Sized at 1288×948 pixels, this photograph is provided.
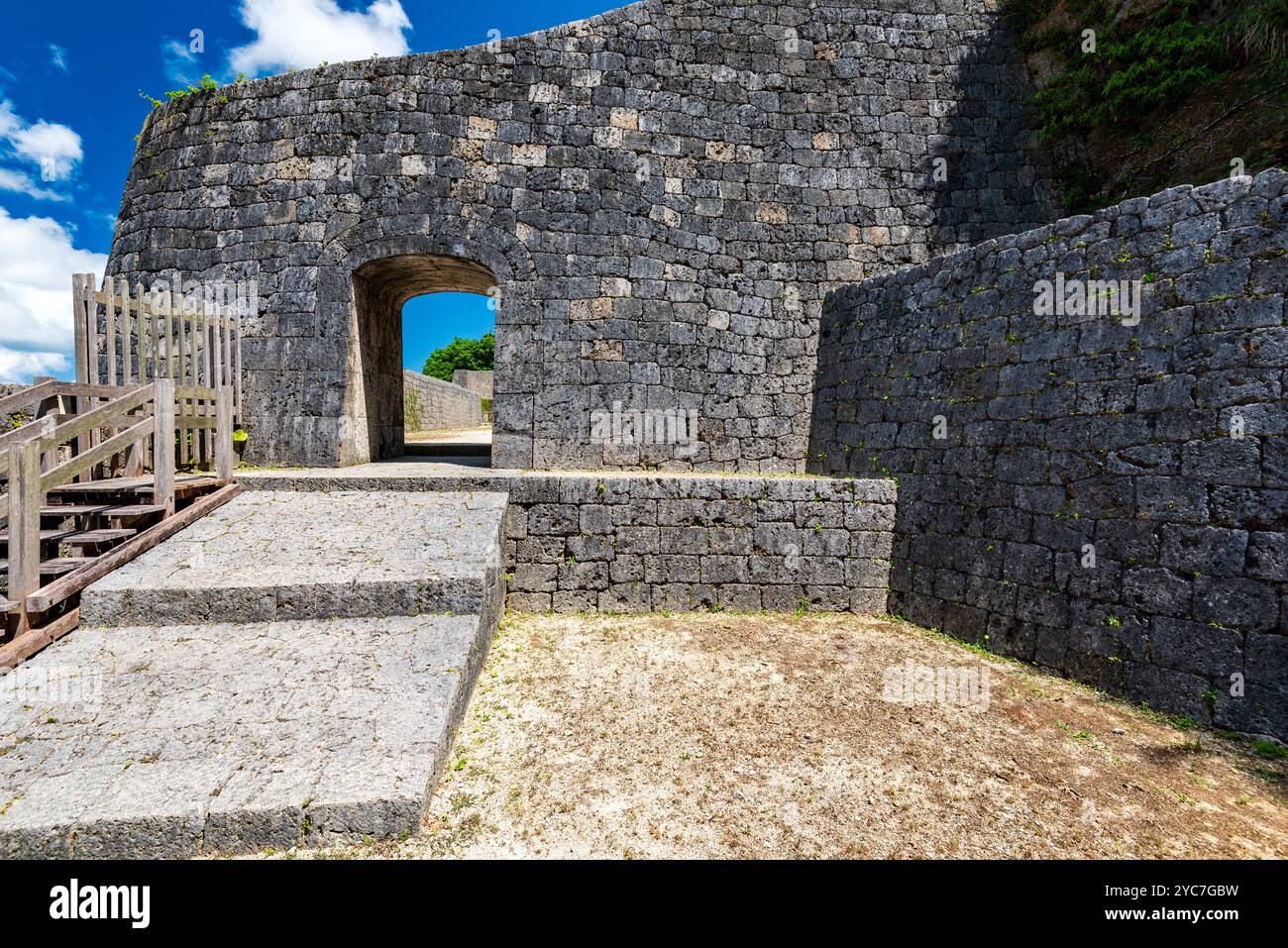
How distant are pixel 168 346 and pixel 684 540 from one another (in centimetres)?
544

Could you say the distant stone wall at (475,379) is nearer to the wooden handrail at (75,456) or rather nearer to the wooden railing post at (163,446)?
the wooden handrail at (75,456)

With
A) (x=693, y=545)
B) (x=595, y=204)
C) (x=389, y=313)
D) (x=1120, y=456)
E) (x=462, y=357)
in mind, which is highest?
(x=462, y=357)

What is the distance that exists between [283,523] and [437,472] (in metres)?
1.64

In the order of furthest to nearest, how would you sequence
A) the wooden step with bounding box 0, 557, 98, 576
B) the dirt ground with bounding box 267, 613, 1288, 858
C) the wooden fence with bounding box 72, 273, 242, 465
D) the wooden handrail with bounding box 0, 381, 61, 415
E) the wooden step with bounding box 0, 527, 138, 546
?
the wooden fence with bounding box 72, 273, 242, 465 → the wooden handrail with bounding box 0, 381, 61, 415 → the wooden step with bounding box 0, 527, 138, 546 → the wooden step with bounding box 0, 557, 98, 576 → the dirt ground with bounding box 267, 613, 1288, 858

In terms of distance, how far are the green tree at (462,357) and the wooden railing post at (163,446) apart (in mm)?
37662

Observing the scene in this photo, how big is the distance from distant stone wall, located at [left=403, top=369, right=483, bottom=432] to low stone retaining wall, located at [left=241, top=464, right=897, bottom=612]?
954cm

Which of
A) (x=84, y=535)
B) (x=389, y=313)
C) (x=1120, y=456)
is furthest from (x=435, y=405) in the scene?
(x=1120, y=456)

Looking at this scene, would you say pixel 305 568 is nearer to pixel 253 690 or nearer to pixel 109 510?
pixel 253 690

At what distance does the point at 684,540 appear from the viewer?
18.6 feet

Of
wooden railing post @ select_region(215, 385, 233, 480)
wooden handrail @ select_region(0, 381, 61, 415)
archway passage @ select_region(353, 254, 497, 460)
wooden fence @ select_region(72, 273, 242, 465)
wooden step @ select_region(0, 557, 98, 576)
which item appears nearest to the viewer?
wooden step @ select_region(0, 557, 98, 576)

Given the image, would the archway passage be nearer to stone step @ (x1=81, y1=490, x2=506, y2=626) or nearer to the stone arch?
the stone arch

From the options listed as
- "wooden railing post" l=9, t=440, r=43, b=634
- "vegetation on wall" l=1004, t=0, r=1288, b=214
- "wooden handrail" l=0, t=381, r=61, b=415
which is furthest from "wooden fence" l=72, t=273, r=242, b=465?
"vegetation on wall" l=1004, t=0, r=1288, b=214

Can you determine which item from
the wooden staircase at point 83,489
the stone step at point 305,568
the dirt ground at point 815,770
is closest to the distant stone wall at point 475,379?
the wooden staircase at point 83,489

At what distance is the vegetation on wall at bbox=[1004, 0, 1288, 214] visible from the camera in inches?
229
